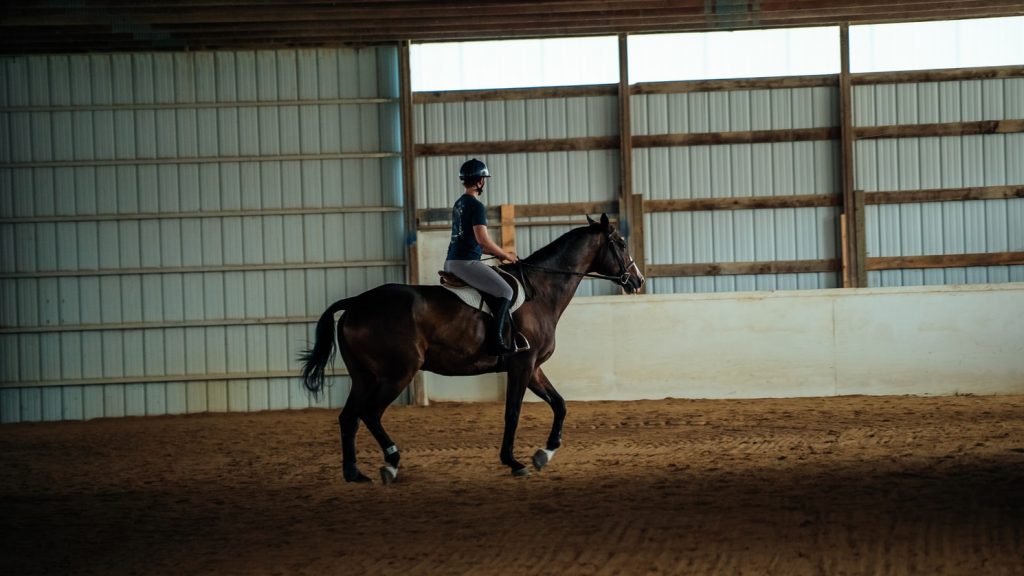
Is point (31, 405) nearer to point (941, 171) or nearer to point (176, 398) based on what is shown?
point (176, 398)

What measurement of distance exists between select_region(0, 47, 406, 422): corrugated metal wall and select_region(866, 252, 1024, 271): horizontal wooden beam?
6.93 meters

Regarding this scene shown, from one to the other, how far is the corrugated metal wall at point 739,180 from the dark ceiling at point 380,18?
1.10 m

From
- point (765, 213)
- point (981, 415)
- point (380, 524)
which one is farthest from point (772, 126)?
point (380, 524)

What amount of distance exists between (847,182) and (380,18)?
273 inches

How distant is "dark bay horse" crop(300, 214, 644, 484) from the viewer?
754 cm

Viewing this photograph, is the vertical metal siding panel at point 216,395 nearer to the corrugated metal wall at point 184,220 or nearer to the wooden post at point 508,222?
the corrugated metal wall at point 184,220

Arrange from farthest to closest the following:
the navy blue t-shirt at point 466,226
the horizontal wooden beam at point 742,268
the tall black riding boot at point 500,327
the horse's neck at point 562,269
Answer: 1. the horizontal wooden beam at point 742,268
2. the horse's neck at point 562,269
3. the tall black riding boot at point 500,327
4. the navy blue t-shirt at point 466,226

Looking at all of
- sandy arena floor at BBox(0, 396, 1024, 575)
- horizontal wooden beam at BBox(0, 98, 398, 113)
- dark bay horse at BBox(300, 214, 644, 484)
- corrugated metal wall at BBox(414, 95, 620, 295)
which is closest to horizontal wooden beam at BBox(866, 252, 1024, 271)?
sandy arena floor at BBox(0, 396, 1024, 575)

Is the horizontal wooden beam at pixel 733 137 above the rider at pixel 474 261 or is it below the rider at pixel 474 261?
above

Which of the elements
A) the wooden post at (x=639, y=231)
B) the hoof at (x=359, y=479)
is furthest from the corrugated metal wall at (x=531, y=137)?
the hoof at (x=359, y=479)

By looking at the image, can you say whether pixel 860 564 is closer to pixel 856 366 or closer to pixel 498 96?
pixel 856 366

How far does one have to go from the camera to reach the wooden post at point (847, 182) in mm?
14375

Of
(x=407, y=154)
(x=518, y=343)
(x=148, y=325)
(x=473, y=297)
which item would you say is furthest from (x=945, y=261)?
(x=148, y=325)

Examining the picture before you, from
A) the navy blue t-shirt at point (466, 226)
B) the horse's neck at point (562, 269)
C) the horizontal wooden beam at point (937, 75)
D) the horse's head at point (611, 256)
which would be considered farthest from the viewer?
the horizontal wooden beam at point (937, 75)
